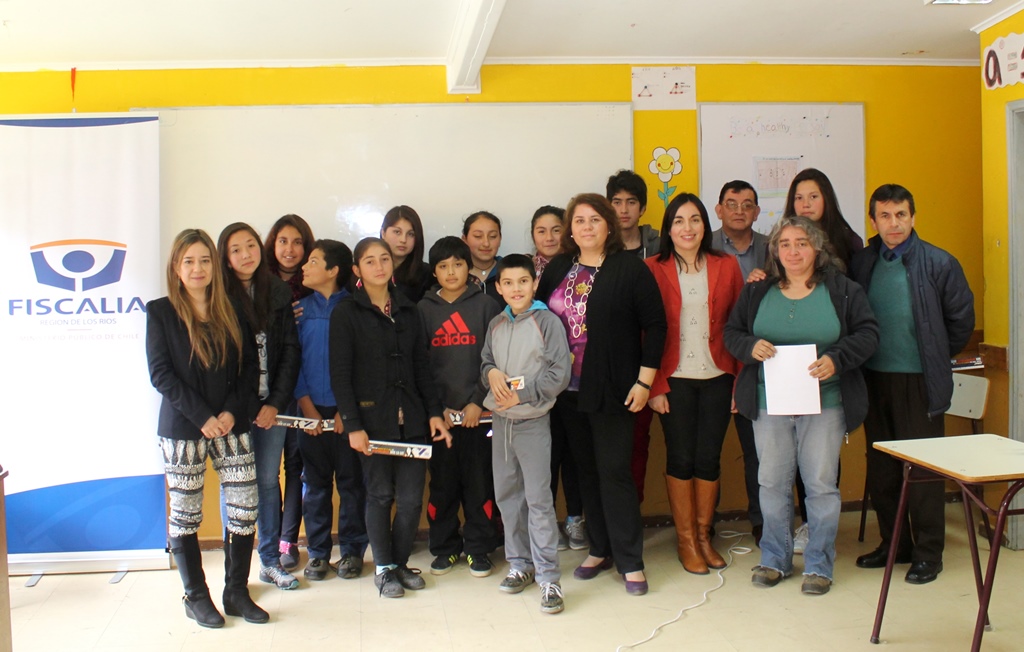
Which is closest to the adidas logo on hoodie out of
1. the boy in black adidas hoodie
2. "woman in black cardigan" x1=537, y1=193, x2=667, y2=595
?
the boy in black adidas hoodie

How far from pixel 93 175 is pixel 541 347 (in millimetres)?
2205

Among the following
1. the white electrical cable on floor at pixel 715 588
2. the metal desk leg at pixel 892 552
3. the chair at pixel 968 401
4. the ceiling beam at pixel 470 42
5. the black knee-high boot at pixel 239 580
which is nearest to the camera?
the metal desk leg at pixel 892 552

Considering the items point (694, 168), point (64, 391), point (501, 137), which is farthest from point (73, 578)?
point (694, 168)

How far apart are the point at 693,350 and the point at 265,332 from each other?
5.55 ft

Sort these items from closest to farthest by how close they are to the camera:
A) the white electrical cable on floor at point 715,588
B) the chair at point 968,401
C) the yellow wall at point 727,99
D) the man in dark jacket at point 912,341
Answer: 1. the white electrical cable on floor at point 715,588
2. the man in dark jacket at point 912,341
3. the chair at point 968,401
4. the yellow wall at point 727,99

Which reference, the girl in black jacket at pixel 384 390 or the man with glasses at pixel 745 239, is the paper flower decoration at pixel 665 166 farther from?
Result: the girl in black jacket at pixel 384 390

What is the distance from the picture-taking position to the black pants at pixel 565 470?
132 inches

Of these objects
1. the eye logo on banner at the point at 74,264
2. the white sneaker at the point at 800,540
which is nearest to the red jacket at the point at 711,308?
the white sneaker at the point at 800,540

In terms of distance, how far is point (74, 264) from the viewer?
3.63 m

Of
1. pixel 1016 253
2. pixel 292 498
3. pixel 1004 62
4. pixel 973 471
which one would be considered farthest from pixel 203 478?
pixel 1004 62

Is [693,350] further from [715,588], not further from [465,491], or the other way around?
[465,491]

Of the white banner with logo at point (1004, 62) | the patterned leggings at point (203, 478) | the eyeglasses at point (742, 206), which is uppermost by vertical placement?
the white banner with logo at point (1004, 62)

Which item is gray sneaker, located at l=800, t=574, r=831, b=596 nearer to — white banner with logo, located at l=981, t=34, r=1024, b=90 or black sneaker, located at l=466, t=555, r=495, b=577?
black sneaker, located at l=466, t=555, r=495, b=577

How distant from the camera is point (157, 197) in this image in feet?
12.1
